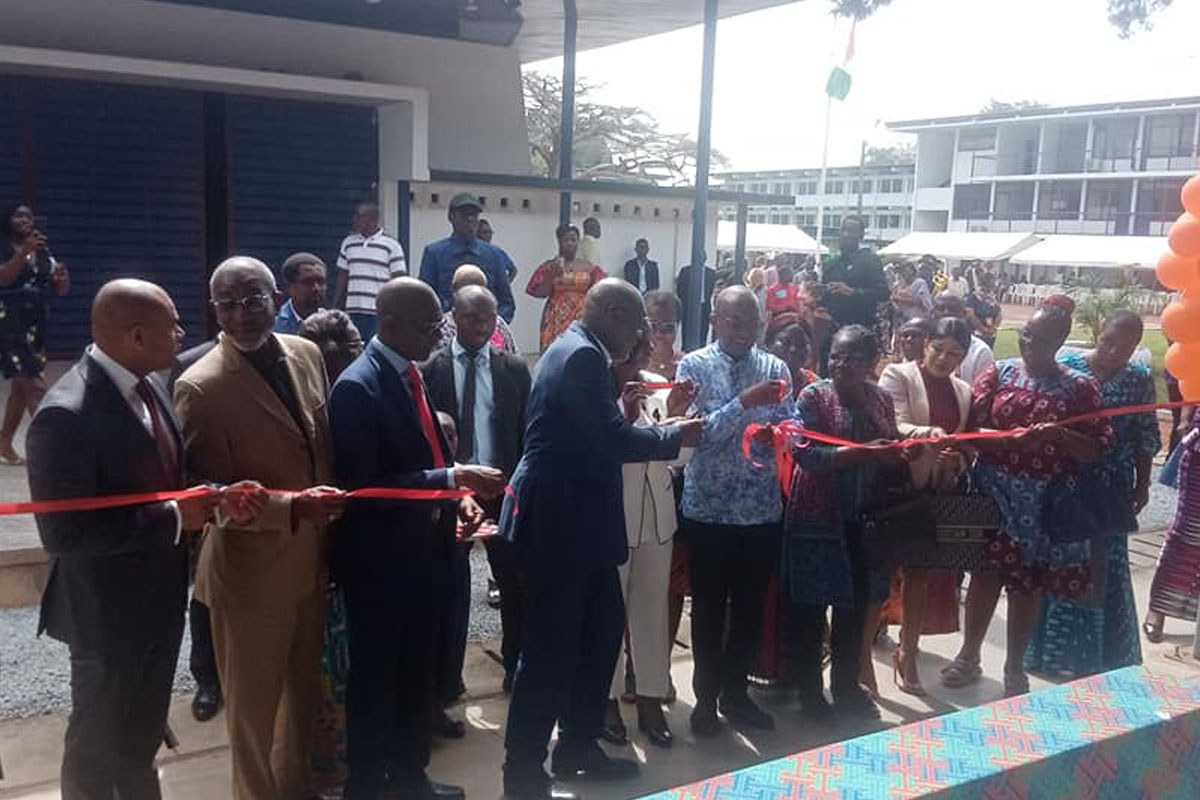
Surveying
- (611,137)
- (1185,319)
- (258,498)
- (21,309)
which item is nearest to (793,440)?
(1185,319)

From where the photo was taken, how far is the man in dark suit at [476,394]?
4.70 meters

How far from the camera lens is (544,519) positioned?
3832mm

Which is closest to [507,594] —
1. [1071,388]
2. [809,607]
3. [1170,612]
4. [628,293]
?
[809,607]

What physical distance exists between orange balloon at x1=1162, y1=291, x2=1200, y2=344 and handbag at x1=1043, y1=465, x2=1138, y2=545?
2.29 feet

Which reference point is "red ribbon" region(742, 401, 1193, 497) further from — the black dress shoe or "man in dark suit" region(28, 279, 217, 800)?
"man in dark suit" region(28, 279, 217, 800)

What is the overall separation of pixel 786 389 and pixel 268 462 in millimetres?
2093

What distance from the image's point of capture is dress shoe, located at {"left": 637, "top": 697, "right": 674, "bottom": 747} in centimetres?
458

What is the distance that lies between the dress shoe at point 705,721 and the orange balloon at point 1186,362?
2.62 meters

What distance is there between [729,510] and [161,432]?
2287 millimetres

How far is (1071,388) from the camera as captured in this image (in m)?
4.79

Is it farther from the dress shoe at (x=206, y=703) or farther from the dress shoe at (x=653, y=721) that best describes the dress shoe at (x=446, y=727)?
the dress shoe at (x=206, y=703)

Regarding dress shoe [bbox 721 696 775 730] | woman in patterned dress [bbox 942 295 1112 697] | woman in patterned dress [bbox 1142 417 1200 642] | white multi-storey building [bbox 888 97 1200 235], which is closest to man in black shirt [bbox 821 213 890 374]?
woman in patterned dress [bbox 1142 417 1200 642]

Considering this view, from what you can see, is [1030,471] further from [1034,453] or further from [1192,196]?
[1192,196]

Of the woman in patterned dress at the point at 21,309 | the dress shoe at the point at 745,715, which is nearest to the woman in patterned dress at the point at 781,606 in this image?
the dress shoe at the point at 745,715
